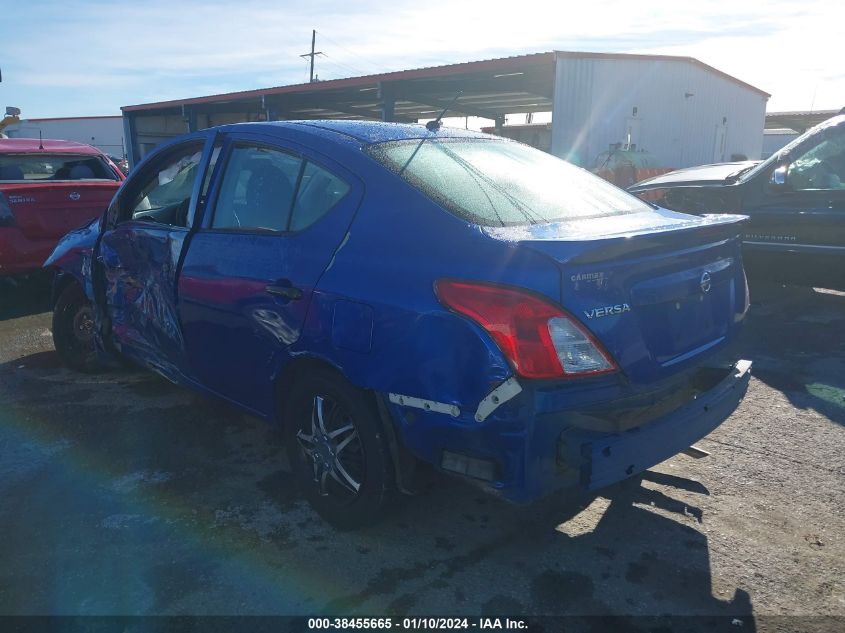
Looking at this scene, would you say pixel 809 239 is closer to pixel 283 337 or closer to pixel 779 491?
pixel 779 491

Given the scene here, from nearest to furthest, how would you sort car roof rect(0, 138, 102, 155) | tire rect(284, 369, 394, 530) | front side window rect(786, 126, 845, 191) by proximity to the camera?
tire rect(284, 369, 394, 530)
front side window rect(786, 126, 845, 191)
car roof rect(0, 138, 102, 155)

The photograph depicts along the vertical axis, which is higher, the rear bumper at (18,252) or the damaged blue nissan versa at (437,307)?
the damaged blue nissan versa at (437,307)

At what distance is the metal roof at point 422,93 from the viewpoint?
15.1 metres

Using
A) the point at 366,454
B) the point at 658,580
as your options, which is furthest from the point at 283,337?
the point at 658,580

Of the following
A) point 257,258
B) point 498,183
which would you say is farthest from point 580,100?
point 257,258

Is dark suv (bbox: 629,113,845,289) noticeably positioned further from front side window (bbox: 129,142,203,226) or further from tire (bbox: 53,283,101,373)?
tire (bbox: 53,283,101,373)

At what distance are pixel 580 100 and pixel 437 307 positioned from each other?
1415cm

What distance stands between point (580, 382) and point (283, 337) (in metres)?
1.30

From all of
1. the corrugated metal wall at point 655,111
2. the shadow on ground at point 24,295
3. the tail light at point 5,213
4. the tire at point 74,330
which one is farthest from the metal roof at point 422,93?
the tire at point 74,330

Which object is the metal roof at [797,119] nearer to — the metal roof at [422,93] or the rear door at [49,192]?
the metal roof at [422,93]

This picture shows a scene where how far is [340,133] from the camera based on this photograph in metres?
3.01

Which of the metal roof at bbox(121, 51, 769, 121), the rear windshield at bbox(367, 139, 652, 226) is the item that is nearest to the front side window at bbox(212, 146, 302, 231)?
the rear windshield at bbox(367, 139, 652, 226)

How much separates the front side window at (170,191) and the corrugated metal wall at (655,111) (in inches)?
470

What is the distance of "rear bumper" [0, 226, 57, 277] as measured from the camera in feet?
21.0
